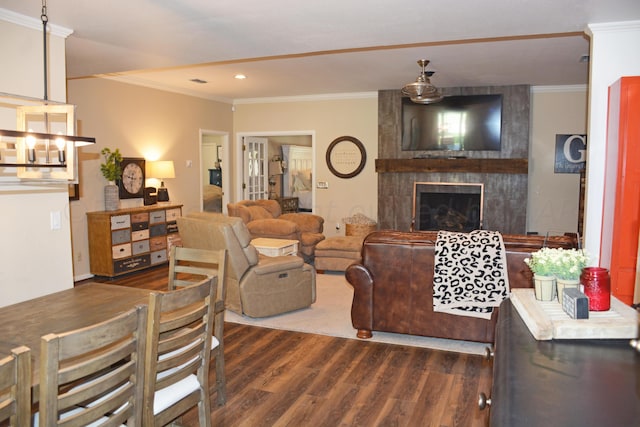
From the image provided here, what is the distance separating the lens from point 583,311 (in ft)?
5.49

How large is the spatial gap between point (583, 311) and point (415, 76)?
5.80 meters

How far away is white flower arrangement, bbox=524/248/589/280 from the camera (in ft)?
6.17

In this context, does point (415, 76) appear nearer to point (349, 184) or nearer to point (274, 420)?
point (349, 184)

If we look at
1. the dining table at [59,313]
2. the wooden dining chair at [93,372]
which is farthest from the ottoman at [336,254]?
the wooden dining chair at [93,372]

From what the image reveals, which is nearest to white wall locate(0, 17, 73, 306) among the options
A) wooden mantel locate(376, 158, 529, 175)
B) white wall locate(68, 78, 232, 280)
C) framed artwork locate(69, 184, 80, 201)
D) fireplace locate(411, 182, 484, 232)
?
framed artwork locate(69, 184, 80, 201)

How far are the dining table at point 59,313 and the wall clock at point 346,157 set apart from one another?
6.23 meters

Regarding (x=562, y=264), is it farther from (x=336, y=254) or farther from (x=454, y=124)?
(x=454, y=124)

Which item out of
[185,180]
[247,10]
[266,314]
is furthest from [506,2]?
[185,180]

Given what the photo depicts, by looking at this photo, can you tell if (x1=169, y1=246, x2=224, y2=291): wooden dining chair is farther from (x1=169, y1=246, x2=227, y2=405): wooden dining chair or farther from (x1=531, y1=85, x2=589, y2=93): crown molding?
(x1=531, y1=85, x2=589, y2=93): crown molding

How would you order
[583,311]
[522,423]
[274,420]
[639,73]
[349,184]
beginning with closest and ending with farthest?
[522,423], [583,311], [274,420], [639,73], [349,184]

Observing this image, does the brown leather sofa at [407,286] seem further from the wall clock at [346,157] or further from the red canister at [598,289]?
the wall clock at [346,157]

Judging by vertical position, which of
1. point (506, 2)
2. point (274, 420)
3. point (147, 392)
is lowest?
point (274, 420)

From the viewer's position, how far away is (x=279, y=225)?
729 cm

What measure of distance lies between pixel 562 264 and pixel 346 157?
7175mm
